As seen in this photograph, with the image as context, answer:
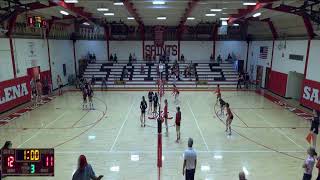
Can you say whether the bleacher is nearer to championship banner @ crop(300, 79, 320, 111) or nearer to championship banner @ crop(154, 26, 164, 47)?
championship banner @ crop(154, 26, 164, 47)

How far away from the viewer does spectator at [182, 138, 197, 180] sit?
24.8 ft

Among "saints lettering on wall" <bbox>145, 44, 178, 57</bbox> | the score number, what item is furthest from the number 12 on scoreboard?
"saints lettering on wall" <bbox>145, 44, 178, 57</bbox>

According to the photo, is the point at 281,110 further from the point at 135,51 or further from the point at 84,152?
the point at 135,51

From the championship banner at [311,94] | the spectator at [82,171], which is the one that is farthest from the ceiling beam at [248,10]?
the spectator at [82,171]

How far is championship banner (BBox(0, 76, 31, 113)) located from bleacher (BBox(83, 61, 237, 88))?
8.68 meters

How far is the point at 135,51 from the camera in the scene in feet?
107

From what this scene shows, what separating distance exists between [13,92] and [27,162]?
14457 millimetres

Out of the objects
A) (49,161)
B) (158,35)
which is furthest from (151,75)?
(49,161)

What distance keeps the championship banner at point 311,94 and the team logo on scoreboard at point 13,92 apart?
2047 cm

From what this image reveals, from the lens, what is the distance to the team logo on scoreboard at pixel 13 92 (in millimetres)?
17289

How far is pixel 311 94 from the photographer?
60.5ft

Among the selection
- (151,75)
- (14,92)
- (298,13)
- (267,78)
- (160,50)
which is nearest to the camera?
(298,13)

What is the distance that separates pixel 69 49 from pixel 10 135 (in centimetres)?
1813

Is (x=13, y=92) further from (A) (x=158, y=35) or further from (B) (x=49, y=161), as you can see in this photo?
(A) (x=158, y=35)
